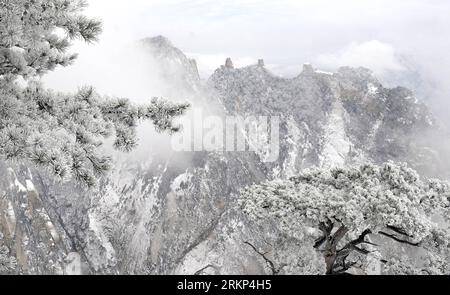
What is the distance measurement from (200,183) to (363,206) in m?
82.3

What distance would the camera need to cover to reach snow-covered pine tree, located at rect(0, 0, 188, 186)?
7.96 m

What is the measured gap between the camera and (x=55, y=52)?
1131 centimetres

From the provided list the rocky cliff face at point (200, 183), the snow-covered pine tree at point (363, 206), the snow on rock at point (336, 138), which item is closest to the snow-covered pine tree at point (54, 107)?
the snow-covered pine tree at point (363, 206)

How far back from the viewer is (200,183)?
9694 cm

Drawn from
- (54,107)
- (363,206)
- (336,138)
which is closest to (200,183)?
(336,138)

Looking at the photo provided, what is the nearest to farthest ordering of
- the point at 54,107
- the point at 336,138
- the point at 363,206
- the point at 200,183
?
the point at 54,107 → the point at 363,206 → the point at 200,183 → the point at 336,138

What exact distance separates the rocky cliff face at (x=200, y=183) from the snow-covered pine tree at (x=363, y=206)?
4445 cm

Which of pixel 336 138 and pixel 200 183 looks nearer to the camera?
pixel 200 183

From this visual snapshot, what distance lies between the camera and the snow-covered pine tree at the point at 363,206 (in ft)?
49.8

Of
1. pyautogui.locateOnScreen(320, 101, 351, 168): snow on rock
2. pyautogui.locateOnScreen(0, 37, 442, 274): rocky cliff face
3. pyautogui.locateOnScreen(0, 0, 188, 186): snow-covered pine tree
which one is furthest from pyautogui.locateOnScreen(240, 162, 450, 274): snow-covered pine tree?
pyautogui.locateOnScreen(320, 101, 351, 168): snow on rock

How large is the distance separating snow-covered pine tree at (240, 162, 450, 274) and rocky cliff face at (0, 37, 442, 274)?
44.5 m

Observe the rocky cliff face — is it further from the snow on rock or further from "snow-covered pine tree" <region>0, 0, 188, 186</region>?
"snow-covered pine tree" <region>0, 0, 188, 186</region>

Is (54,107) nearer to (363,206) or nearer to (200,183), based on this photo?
(363,206)
